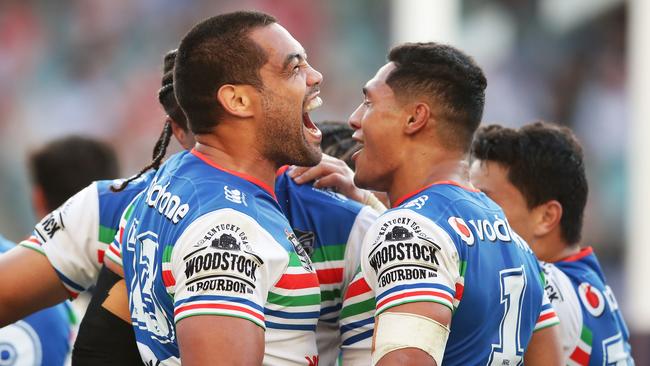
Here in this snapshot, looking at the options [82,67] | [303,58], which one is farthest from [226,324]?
[82,67]

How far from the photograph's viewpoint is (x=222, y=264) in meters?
2.89

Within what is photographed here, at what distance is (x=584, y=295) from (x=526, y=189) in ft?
1.61

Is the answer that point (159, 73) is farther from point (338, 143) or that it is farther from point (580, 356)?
point (580, 356)

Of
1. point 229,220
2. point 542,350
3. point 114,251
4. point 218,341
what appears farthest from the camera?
point 114,251

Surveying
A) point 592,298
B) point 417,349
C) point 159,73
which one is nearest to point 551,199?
point 592,298

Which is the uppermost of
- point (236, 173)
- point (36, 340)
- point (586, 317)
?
point (236, 173)

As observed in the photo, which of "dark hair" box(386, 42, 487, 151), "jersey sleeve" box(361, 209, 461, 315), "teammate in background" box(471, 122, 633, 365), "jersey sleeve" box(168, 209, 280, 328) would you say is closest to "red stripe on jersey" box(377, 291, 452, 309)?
"jersey sleeve" box(361, 209, 461, 315)

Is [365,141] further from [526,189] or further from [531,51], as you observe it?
[531,51]

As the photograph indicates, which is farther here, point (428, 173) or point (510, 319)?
point (428, 173)

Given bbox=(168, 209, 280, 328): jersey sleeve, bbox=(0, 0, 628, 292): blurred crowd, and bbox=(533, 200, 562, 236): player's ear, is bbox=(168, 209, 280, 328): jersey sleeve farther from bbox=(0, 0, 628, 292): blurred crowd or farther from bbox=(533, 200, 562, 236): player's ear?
bbox=(0, 0, 628, 292): blurred crowd

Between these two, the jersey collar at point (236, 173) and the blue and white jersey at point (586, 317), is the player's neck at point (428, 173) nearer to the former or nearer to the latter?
the jersey collar at point (236, 173)

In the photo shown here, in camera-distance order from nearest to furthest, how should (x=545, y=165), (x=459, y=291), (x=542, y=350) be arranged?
(x=459, y=291) < (x=542, y=350) < (x=545, y=165)

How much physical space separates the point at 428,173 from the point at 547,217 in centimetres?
93

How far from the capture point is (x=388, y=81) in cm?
372
